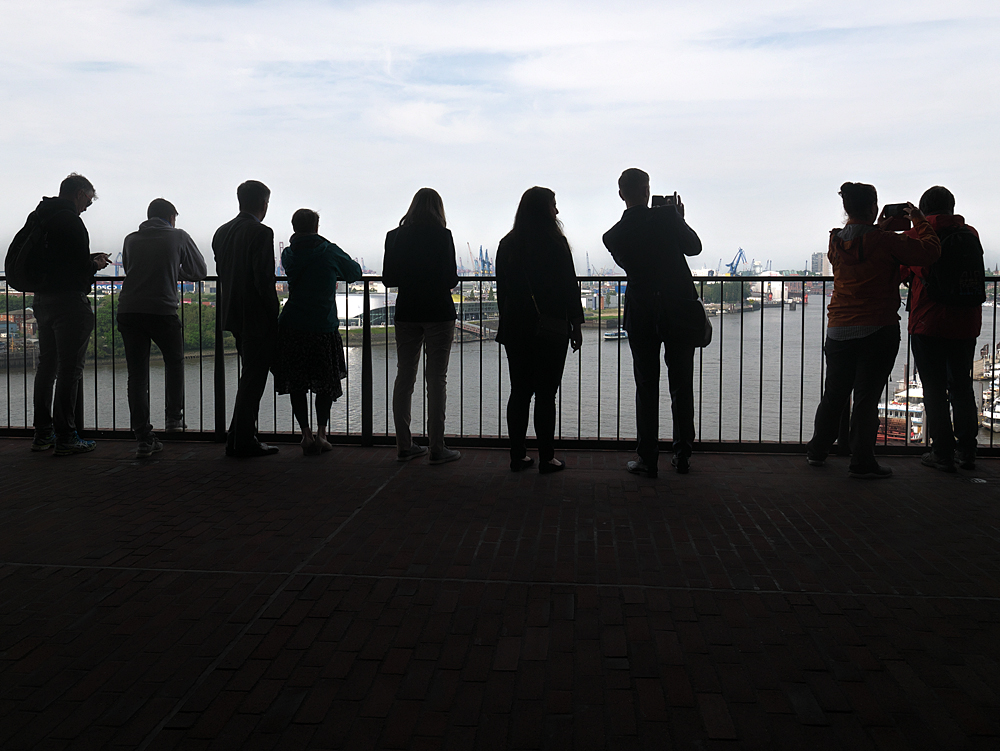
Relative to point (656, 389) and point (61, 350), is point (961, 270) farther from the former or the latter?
point (61, 350)

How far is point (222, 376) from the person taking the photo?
20.2 feet

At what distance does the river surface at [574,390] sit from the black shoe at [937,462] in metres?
0.75

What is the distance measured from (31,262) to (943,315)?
6.10 m

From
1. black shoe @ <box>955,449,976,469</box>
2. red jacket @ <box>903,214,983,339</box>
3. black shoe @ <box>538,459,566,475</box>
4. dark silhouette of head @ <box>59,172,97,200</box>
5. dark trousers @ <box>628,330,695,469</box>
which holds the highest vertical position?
dark silhouette of head @ <box>59,172,97,200</box>

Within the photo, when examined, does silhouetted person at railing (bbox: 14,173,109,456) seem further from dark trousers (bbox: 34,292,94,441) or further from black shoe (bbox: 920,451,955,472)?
black shoe (bbox: 920,451,955,472)

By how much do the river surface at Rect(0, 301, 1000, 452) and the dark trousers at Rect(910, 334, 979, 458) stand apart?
1.53ft

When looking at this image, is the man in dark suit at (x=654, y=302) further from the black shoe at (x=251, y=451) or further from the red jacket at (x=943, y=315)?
the black shoe at (x=251, y=451)

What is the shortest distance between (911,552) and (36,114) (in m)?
31.2

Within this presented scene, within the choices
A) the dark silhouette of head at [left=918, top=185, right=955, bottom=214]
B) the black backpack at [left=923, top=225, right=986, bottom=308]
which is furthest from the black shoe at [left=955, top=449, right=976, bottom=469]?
the dark silhouette of head at [left=918, top=185, right=955, bottom=214]

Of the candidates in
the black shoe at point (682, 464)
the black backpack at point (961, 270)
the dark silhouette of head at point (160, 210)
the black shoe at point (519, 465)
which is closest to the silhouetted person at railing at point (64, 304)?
the dark silhouette of head at point (160, 210)

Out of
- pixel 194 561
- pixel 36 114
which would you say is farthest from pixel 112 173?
pixel 194 561

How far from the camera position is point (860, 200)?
4.77 m

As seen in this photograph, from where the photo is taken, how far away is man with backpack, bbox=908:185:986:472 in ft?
15.9

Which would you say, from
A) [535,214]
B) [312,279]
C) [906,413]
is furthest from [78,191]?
[906,413]
